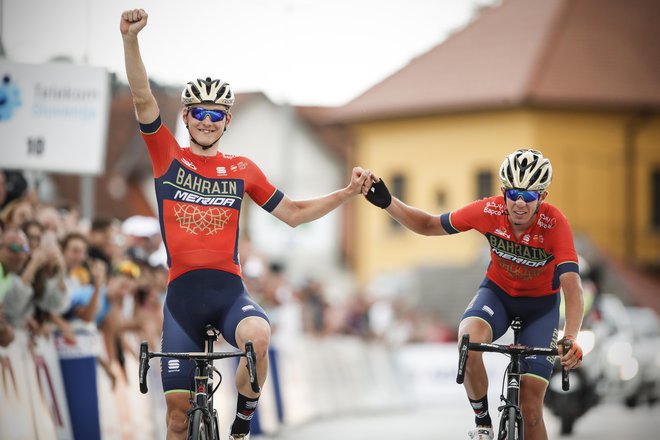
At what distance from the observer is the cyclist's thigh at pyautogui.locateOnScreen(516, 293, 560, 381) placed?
1008cm

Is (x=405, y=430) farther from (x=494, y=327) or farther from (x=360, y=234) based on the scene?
(x=360, y=234)

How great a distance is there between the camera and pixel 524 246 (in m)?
9.93

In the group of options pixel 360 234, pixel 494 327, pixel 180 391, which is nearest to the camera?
pixel 180 391

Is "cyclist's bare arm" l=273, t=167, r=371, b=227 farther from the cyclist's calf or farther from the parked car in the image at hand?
the parked car

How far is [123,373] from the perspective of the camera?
13.3 m

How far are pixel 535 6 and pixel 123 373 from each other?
1814 inches

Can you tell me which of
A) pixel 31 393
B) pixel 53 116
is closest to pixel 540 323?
pixel 31 393

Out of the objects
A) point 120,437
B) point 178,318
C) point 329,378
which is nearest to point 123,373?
point 120,437

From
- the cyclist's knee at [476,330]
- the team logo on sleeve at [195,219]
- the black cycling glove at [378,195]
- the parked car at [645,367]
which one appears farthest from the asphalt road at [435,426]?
the team logo on sleeve at [195,219]

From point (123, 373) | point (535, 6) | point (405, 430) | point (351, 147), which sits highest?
point (535, 6)

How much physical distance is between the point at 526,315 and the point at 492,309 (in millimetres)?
310

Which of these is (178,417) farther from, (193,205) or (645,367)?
(645,367)

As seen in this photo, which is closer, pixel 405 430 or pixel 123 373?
pixel 123 373

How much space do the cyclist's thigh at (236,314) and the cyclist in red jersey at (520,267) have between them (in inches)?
63.4
